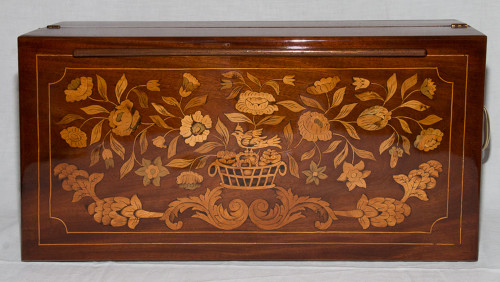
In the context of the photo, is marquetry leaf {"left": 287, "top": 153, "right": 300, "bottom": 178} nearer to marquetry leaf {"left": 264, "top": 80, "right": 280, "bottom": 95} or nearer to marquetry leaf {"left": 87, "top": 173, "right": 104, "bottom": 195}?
marquetry leaf {"left": 264, "top": 80, "right": 280, "bottom": 95}

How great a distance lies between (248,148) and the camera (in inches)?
122

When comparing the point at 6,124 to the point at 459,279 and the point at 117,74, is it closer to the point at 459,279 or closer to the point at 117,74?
the point at 117,74

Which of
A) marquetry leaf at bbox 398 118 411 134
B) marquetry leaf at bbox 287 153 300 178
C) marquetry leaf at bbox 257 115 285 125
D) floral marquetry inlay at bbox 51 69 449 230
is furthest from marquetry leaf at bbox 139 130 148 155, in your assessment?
marquetry leaf at bbox 398 118 411 134

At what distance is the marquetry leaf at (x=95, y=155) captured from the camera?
3113 mm

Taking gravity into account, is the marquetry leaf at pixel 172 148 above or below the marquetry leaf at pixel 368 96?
below

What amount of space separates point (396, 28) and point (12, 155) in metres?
1.78

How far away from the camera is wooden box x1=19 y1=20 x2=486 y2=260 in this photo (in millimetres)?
3051

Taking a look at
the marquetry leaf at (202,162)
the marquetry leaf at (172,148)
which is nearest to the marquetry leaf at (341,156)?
the marquetry leaf at (202,162)

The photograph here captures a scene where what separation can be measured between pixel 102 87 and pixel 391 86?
98 centimetres

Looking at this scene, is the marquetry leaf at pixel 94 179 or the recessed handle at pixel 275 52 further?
the marquetry leaf at pixel 94 179

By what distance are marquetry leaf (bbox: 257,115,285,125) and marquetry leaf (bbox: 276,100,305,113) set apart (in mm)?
42

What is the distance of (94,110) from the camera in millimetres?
3092

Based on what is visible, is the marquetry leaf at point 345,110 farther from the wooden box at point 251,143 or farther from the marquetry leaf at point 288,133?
the marquetry leaf at point 288,133

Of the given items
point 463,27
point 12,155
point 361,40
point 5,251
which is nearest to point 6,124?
point 12,155
